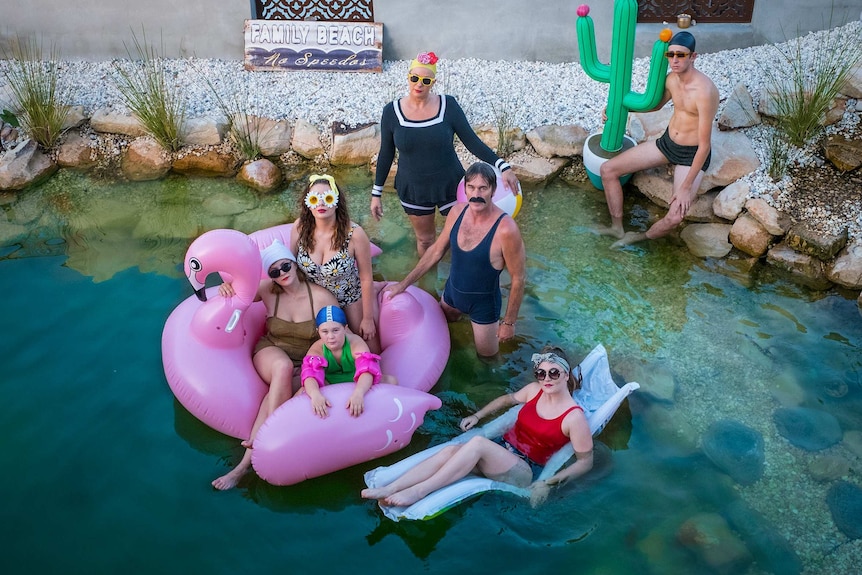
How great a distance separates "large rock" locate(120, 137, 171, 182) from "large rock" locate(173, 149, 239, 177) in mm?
116

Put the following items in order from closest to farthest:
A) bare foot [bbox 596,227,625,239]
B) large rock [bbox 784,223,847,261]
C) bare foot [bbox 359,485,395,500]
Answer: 1. bare foot [bbox 359,485,395,500]
2. large rock [bbox 784,223,847,261]
3. bare foot [bbox 596,227,625,239]

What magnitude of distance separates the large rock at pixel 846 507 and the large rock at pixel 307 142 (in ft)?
15.7

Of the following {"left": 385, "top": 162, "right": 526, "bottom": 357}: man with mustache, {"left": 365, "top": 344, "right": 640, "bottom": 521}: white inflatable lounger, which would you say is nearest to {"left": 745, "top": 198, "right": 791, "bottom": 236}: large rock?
{"left": 365, "top": 344, "right": 640, "bottom": 521}: white inflatable lounger

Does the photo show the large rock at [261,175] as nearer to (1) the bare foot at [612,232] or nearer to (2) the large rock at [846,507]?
(1) the bare foot at [612,232]

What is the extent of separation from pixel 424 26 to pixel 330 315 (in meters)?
4.46

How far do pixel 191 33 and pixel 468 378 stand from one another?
500 cm

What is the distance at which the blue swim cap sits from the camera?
3955 millimetres

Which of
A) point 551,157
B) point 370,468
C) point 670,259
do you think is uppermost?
point 551,157

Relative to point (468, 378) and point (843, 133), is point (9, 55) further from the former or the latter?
point (843, 133)

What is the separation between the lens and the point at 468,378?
4656 millimetres

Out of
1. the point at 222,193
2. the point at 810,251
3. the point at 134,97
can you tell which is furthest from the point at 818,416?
the point at 134,97

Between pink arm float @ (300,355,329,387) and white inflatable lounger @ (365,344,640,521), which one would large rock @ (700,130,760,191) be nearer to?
white inflatable lounger @ (365,344,640,521)

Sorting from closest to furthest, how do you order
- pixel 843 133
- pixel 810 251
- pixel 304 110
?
pixel 810 251 < pixel 843 133 < pixel 304 110

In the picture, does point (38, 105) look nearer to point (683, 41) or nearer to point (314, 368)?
point (314, 368)
